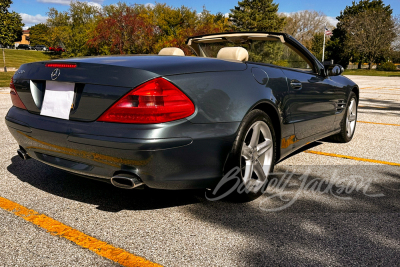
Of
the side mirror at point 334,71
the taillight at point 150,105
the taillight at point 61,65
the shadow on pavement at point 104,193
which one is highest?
the taillight at point 61,65

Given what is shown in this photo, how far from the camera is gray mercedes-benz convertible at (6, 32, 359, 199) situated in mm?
2334

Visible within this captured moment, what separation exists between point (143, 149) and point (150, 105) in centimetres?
28

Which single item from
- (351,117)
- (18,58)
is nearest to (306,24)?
(18,58)

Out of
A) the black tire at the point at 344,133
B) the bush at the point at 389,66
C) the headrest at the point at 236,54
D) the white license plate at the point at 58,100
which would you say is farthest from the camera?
the bush at the point at 389,66

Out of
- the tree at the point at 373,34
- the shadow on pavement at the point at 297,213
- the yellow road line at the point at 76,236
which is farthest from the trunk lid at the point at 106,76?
the tree at the point at 373,34

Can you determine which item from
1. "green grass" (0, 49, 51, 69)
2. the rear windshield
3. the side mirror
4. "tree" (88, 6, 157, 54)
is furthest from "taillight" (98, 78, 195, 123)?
"green grass" (0, 49, 51, 69)

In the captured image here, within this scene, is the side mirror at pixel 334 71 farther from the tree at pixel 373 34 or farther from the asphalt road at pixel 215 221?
the tree at pixel 373 34

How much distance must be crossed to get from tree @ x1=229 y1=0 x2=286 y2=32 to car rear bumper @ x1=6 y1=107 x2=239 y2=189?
61.8 metres

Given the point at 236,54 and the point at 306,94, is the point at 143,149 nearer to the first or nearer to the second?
the point at 236,54

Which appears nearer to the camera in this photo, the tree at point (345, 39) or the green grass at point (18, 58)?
the green grass at point (18, 58)

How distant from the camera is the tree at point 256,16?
62091mm

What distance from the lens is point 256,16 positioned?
61.8 m

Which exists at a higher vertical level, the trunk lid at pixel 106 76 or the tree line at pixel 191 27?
the tree line at pixel 191 27

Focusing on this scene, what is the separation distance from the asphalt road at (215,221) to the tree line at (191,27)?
91.1ft
